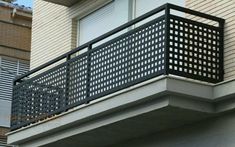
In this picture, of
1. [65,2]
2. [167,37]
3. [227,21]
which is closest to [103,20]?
[65,2]

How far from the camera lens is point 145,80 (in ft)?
41.7

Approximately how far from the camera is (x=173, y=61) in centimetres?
1241

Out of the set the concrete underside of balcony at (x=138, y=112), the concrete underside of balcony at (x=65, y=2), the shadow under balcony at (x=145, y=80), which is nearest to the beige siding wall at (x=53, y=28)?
the concrete underside of balcony at (x=65, y=2)

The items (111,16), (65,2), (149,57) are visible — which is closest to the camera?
(149,57)

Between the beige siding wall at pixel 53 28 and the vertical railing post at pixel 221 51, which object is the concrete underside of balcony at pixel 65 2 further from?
the vertical railing post at pixel 221 51

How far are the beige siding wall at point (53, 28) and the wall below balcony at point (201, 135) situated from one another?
458 centimetres

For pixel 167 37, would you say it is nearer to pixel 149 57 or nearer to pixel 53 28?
pixel 149 57

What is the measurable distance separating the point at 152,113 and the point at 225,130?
126 centimetres

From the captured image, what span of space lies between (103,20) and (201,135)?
17.0 feet

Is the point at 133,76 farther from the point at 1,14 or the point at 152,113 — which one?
the point at 1,14

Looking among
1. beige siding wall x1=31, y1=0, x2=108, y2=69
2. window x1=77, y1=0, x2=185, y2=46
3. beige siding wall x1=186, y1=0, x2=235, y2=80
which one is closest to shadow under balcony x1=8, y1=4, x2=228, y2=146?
beige siding wall x1=186, y1=0, x2=235, y2=80

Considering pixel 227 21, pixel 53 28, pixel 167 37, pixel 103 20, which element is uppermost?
pixel 53 28

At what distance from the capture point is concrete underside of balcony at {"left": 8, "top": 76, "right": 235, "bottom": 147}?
12320mm

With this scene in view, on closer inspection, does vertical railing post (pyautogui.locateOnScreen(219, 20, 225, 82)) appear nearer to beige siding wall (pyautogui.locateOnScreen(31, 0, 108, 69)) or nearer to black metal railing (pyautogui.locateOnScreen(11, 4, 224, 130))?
black metal railing (pyautogui.locateOnScreen(11, 4, 224, 130))
